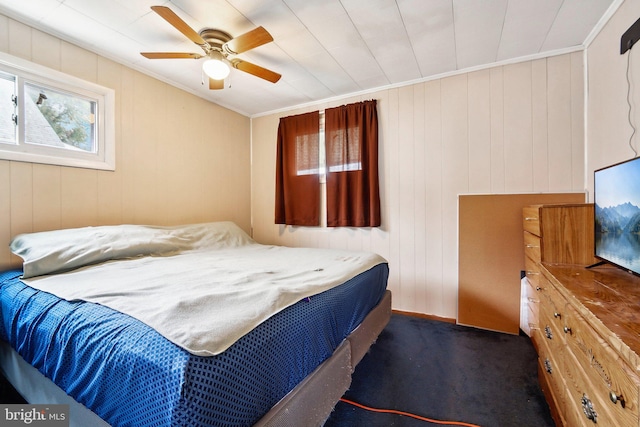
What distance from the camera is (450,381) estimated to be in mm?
1697

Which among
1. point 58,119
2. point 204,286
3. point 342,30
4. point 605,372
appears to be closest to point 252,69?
point 342,30

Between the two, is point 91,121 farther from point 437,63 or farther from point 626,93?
point 626,93

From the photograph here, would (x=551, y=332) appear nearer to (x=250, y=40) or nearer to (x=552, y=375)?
(x=552, y=375)

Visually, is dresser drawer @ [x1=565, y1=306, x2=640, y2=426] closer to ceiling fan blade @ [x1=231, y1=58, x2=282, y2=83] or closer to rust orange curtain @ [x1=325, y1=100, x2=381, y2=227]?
rust orange curtain @ [x1=325, y1=100, x2=381, y2=227]

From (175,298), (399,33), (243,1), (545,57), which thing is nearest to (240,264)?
(175,298)

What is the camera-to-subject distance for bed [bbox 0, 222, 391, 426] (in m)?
0.76

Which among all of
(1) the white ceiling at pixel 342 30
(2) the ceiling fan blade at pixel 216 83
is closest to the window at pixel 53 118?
(1) the white ceiling at pixel 342 30

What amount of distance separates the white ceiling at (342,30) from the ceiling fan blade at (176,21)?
0.19 m

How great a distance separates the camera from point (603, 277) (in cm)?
126

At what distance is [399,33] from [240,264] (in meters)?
2.08

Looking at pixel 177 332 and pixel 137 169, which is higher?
pixel 137 169

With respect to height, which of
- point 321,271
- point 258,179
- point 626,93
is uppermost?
point 626,93

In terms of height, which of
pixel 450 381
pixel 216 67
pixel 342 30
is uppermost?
pixel 342 30

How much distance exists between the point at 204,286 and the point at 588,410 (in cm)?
158
